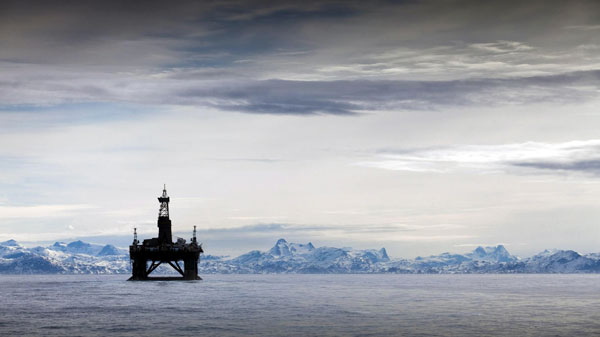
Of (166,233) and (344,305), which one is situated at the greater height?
(166,233)

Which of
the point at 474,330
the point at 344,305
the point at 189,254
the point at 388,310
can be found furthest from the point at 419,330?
the point at 189,254

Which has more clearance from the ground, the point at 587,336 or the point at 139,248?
the point at 139,248

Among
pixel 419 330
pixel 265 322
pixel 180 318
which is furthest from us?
pixel 180 318

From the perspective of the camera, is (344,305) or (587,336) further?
(344,305)

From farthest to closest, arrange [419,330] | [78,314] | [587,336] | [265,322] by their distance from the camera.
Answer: [78,314], [265,322], [419,330], [587,336]

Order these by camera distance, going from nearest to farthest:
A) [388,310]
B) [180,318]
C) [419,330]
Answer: [419,330] < [180,318] < [388,310]

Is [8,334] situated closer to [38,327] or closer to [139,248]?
[38,327]

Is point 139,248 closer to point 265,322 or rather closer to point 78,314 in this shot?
point 78,314

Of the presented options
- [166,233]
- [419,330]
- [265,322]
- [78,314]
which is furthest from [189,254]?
[419,330]

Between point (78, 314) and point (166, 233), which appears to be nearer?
point (78, 314)

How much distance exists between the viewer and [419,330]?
55.4 m

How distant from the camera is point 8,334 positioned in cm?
5291

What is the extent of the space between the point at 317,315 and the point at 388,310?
1029cm

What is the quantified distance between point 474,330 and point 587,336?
8.33 m
